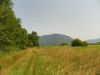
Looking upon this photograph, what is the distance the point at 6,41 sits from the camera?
38.0 m

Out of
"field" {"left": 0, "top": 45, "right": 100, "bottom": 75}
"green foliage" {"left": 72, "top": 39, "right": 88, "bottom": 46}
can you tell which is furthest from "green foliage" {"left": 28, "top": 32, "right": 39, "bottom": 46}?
"field" {"left": 0, "top": 45, "right": 100, "bottom": 75}

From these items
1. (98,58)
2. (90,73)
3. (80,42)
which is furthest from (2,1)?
(80,42)

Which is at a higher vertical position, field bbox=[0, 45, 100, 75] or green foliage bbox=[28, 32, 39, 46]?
green foliage bbox=[28, 32, 39, 46]

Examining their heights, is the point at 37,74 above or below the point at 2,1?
below

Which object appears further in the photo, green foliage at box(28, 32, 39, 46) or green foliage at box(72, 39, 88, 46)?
green foliage at box(28, 32, 39, 46)

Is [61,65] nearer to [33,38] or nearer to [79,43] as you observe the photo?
[79,43]

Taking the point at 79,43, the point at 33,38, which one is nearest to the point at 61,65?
the point at 79,43

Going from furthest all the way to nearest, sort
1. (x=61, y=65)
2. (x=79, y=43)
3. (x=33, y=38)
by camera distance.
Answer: (x=33, y=38)
(x=79, y=43)
(x=61, y=65)

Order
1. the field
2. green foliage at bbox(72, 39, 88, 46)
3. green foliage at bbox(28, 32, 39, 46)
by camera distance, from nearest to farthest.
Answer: the field < green foliage at bbox(72, 39, 88, 46) < green foliage at bbox(28, 32, 39, 46)

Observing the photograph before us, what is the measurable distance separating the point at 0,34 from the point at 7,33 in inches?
116

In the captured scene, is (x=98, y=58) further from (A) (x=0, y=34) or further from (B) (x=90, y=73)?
(A) (x=0, y=34)

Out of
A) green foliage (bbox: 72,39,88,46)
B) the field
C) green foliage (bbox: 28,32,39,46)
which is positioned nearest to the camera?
the field

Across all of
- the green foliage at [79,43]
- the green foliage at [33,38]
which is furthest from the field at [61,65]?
the green foliage at [33,38]

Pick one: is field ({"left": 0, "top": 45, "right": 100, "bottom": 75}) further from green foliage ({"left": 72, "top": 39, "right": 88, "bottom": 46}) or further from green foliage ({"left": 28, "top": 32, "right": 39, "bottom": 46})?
green foliage ({"left": 28, "top": 32, "right": 39, "bottom": 46})
